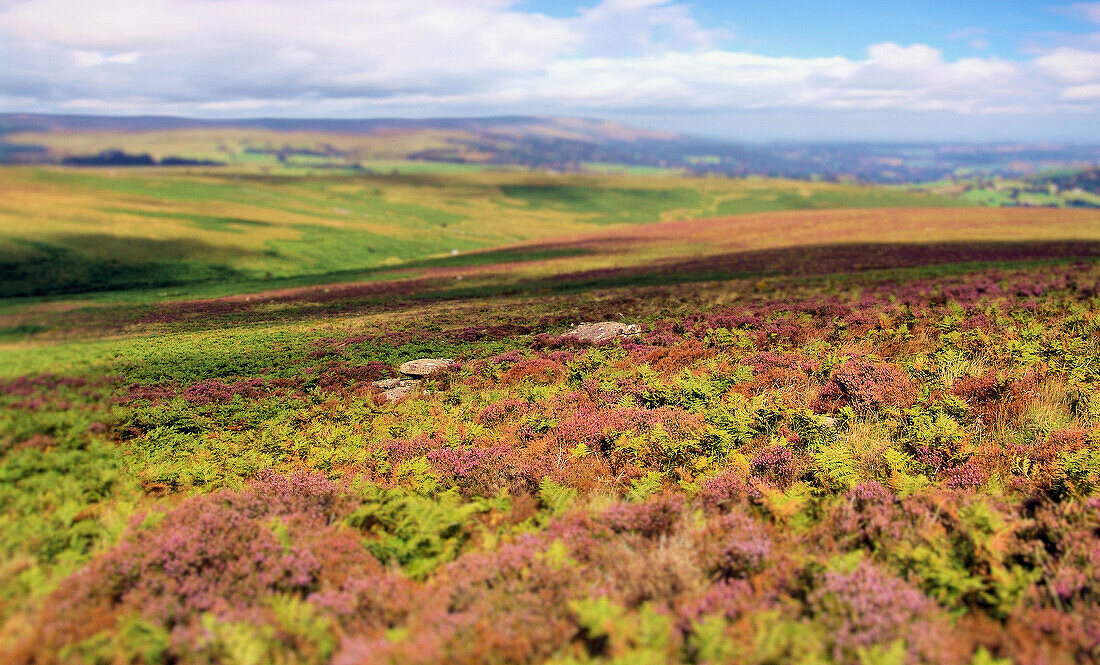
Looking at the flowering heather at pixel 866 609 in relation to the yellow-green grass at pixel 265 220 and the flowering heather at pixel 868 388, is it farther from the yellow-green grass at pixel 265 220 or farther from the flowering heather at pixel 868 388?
A: the yellow-green grass at pixel 265 220

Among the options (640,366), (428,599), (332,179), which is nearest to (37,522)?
(428,599)

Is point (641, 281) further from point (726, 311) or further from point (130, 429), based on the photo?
point (130, 429)

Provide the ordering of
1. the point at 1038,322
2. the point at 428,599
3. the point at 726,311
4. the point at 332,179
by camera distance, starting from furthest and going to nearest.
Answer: the point at 332,179
the point at 726,311
the point at 1038,322
the point at 428,599

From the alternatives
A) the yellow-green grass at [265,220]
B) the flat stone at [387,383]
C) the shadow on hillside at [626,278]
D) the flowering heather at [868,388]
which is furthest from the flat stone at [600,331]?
the yellow-green grass at [265,220]

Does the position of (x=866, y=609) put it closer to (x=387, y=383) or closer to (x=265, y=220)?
(x=387, y=383)

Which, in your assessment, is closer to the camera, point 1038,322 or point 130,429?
point 130,429

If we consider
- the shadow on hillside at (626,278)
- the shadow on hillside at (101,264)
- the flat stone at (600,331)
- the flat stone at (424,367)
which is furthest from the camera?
the shadow on hillside at (101,264)

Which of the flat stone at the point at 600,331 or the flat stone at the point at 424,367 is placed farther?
the flat stone at the point at 600,331

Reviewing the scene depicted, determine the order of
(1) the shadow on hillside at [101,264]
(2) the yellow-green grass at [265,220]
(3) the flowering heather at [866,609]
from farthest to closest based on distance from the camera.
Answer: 1. (2) the yellow-green grass at [265,220]
2. (1) the shadow on hillside at [101,264]
3. (3) the flowering heather at [866,609]
